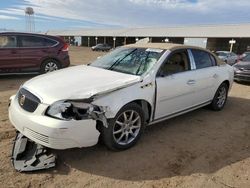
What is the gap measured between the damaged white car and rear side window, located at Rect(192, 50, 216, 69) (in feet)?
0.08

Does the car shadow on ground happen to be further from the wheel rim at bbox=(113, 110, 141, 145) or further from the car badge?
the car badge

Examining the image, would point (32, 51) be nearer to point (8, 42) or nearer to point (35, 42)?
point (35, 42)

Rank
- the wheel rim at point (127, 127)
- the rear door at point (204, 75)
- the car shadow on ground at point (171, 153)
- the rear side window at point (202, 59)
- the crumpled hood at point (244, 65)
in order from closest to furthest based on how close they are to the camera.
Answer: the car shadow on ground at point (171, 153)
the wheel rim at point (127, 127)
the rear door at point (204, 75)
the rear side window at point (202, 59)
the crumpled hood at point (244, 65)

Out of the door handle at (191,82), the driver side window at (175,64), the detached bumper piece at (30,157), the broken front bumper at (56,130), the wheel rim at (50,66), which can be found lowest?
the detached bumper piece at (30,157)

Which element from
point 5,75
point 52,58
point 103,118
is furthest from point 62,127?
point 5,75

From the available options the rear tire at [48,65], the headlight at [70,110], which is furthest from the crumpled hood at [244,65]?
the headlight at [70,110]

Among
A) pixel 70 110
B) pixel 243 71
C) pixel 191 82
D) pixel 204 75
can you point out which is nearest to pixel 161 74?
pixel 191 82

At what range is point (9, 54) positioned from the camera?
9805mm

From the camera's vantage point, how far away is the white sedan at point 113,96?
12.0 ft

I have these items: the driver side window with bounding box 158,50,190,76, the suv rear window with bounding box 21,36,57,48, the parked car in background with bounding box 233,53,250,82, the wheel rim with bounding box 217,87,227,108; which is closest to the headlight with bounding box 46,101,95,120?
the driver side window with bounding box 158,50,190,76

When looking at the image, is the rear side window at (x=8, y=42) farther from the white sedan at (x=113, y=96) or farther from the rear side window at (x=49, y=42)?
the white sedan at (x=113, y=96)

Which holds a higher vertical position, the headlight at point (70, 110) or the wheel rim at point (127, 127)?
the headlight at point (70, 110)

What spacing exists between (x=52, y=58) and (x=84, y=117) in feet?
24.7

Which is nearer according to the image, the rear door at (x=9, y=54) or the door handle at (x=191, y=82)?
the door handle at (x=191, y=82)
